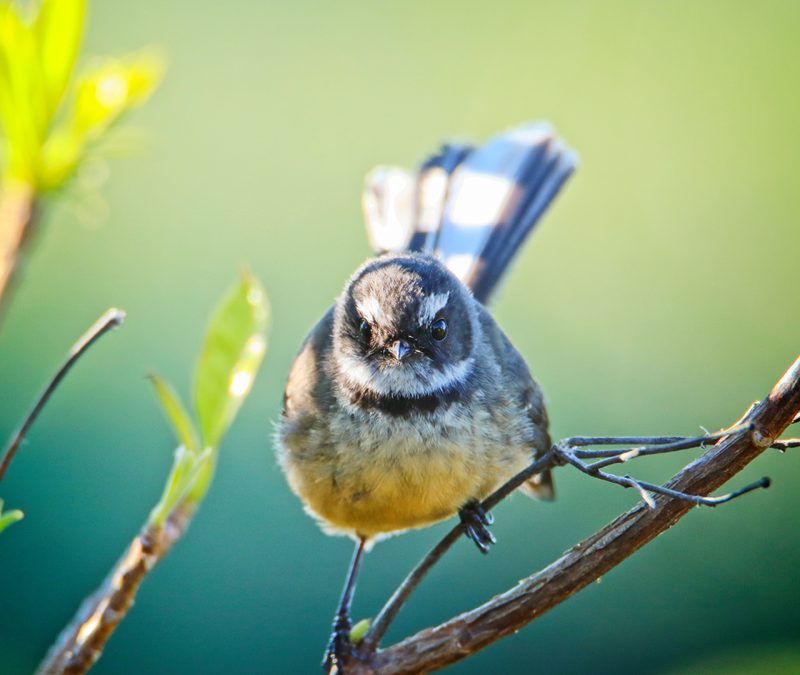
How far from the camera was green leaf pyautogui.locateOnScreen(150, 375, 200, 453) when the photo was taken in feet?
5.26

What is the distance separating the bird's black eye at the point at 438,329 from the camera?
266 centimetres

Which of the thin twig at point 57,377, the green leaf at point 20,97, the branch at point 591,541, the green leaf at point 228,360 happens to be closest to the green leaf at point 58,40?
the green leaf at point 20,97

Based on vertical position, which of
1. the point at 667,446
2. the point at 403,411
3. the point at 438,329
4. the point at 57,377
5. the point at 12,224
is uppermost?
the point at 12,224

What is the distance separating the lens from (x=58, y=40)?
5.31ft

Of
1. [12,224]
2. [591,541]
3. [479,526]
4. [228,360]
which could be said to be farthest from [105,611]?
[479,526]

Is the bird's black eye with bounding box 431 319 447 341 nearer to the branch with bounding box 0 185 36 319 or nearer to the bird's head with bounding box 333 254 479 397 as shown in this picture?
the bird's head with bounding box 333 254 479 397

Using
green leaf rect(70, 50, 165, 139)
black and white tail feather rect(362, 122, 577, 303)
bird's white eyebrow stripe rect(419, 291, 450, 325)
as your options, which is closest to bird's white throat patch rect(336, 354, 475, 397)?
bird's white eyebrow stripe rect(419, 291, 450, 325)

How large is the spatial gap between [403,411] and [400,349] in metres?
0.16

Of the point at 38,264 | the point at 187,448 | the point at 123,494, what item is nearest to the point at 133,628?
the point at 123,494

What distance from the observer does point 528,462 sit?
2643mm

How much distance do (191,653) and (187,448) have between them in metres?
1.95

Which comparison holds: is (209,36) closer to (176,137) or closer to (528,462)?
(176,137)

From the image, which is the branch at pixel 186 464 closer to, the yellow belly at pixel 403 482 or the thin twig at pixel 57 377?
the thin twig at pixel 57 377

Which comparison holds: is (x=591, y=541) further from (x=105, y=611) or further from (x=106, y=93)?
(x=106, y=93)
